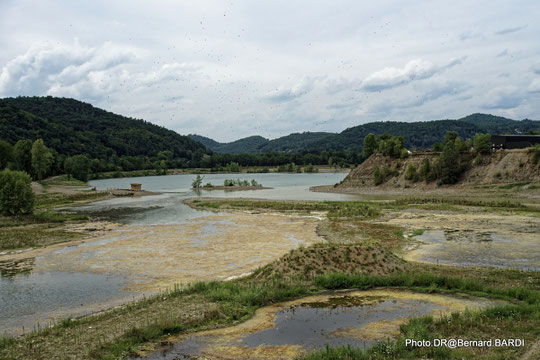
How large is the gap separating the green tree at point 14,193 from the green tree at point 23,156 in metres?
62.7

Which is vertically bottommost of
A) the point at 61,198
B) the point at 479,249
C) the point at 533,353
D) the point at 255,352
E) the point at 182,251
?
the point at 479,249

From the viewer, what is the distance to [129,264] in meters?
25.3

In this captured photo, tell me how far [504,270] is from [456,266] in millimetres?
2470

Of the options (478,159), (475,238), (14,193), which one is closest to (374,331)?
(475,238)

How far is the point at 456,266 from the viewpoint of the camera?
21703 millimetres

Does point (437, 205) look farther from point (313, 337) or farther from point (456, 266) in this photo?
point (313, 337)

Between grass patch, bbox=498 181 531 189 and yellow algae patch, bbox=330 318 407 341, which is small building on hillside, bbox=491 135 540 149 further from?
yellow algae patch, bbox=330 318 407 341

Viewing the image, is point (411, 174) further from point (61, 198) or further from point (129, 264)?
point (61, 198)

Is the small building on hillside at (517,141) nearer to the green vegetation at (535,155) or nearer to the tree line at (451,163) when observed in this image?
the tree line at (451,163)

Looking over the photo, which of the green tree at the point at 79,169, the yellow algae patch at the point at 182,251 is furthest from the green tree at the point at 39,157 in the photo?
the yellow algae patch at the point at 182,251

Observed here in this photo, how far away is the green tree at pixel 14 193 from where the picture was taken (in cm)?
4512

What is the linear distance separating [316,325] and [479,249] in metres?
17.9

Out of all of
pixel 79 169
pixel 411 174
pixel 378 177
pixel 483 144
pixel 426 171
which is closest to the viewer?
pixel 483 144

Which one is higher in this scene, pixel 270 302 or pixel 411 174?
pixel 411 174
